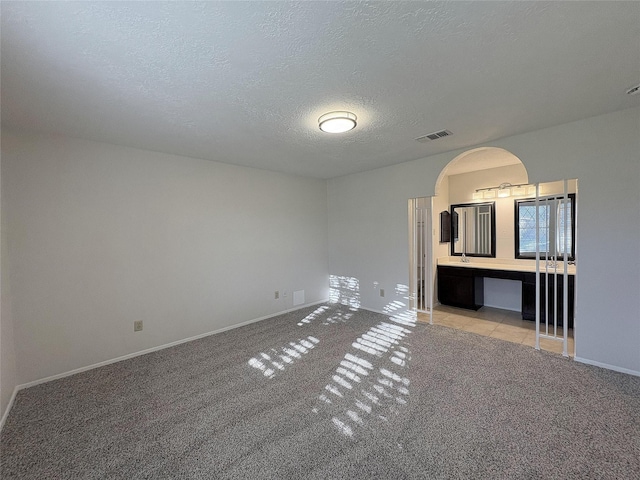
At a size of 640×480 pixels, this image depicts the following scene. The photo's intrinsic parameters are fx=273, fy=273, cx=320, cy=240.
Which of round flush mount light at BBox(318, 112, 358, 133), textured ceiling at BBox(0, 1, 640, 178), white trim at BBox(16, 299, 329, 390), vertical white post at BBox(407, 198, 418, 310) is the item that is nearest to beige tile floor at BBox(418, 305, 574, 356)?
vertical white post at BBox(407, 198, 418, 310)

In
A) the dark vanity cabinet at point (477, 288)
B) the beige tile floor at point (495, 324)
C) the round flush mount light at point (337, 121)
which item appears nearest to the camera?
the round flush mount light at point (337, 121)

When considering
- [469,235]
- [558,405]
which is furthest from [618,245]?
[469,235]

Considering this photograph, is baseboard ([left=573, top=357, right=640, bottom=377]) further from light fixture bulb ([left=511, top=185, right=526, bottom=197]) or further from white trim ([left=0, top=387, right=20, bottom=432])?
white trim ([left=0, top=387, right=20, bottom=432])

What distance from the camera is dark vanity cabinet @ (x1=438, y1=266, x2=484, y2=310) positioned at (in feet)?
15.3

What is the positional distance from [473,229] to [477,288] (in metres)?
1.08

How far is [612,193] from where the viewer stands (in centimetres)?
262

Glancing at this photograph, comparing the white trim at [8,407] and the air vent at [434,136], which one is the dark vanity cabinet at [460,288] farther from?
the white trim at [8,407]

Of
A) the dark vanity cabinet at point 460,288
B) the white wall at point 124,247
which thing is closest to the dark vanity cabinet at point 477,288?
the dark vanity cabinet at point 460,288

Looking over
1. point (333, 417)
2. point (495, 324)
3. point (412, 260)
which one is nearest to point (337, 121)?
point (333, 417)

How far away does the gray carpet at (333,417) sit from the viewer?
1.63 metres

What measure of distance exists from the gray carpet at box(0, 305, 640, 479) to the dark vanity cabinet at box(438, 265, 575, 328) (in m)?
1.27

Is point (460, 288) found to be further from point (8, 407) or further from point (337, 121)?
point (8, 407)

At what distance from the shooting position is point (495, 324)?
13.1 ft

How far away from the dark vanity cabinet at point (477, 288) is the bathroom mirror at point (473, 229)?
0.56m
